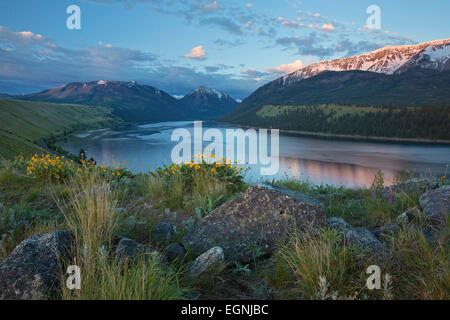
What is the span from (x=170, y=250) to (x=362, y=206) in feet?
15.6

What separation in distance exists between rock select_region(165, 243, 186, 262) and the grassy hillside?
4301 centimetres

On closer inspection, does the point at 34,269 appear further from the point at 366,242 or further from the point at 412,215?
the point at 412,215

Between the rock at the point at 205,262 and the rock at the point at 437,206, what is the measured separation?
332 cm

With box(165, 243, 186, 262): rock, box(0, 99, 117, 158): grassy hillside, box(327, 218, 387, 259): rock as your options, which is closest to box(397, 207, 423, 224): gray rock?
box(327, 218, 387, 259): rock

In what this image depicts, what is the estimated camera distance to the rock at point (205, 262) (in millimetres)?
3193

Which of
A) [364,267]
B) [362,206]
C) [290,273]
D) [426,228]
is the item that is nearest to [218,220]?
[290,273]

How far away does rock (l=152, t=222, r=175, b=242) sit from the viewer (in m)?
4.16

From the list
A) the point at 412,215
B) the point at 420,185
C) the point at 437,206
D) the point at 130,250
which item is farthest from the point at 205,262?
the point at 420,185

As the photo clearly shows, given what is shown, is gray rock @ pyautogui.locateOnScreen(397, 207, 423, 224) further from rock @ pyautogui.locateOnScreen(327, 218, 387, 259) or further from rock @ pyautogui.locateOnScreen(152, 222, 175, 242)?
rock @ pyautogui.locateOnScreen(152, 222, 175, 242)

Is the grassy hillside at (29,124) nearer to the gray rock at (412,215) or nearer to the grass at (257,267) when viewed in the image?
the grass at (257,267)

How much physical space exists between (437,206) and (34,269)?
5843mm

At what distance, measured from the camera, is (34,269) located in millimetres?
2742

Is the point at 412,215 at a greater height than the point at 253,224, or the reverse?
the point at 253,224

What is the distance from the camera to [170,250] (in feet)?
12.2
